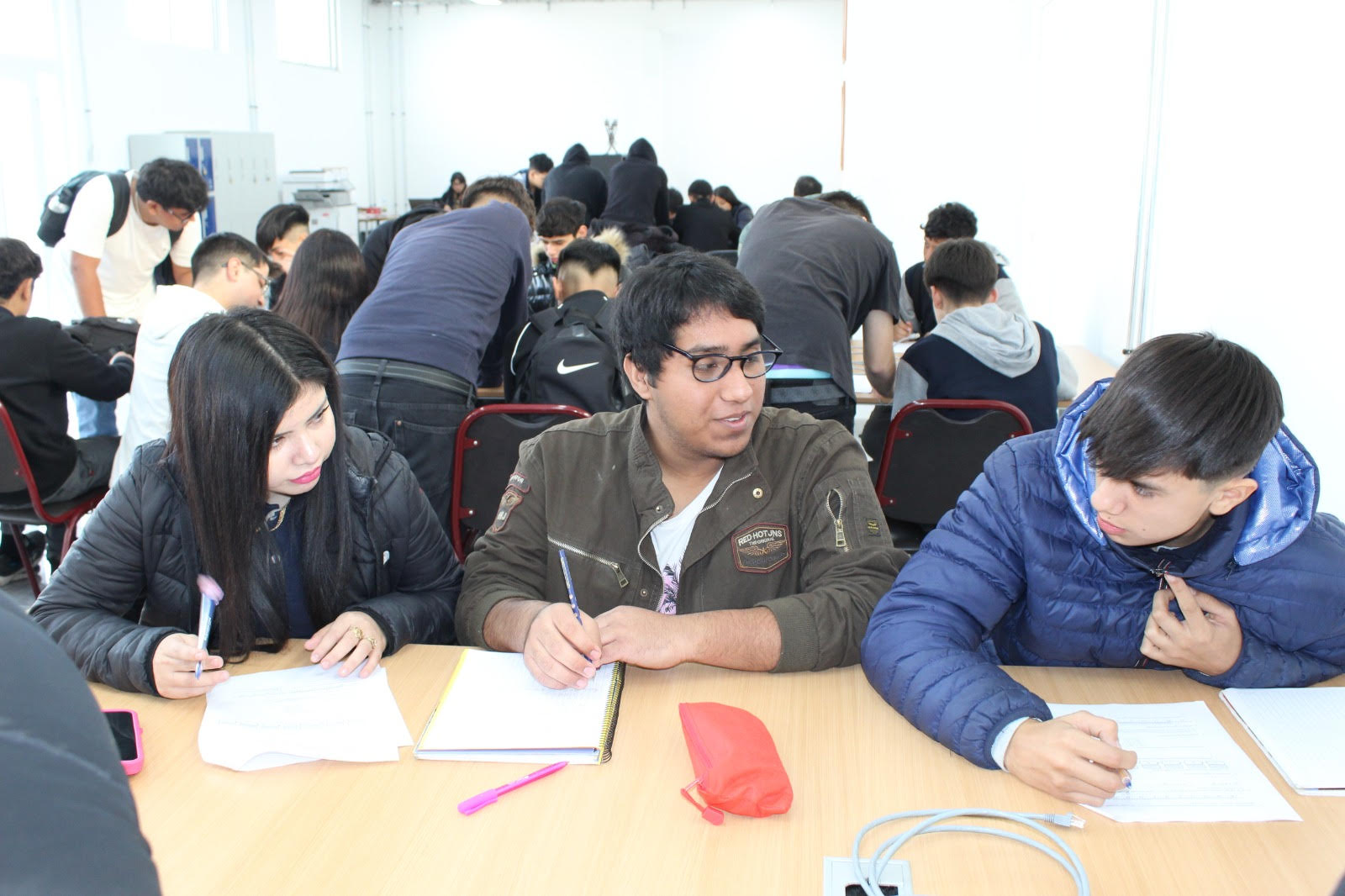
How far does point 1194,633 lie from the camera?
131 centimetres

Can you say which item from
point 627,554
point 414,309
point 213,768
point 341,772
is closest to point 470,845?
point 341,772

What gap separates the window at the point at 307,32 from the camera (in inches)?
381

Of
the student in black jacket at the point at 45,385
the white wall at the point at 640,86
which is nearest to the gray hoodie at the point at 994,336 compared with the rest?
the student in black jacket at the point at 45,385

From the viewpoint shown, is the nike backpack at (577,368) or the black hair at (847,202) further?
the black hair at (847,202)

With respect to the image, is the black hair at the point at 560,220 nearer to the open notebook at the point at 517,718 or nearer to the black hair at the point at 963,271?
the black hair at the point at 963,271

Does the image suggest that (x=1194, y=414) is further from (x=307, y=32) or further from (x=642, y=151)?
(x=307, y=32)

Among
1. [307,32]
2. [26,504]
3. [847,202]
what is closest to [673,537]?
[26,504]

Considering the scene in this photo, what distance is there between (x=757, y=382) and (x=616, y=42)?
11243 millimetres

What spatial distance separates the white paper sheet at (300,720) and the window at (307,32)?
372 inches

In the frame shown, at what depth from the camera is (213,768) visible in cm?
121

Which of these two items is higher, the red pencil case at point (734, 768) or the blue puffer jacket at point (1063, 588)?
the blue puffer jacket at point (1063, 588)

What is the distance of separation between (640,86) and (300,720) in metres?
11.6

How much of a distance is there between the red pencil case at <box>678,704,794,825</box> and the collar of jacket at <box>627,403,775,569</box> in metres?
0.42

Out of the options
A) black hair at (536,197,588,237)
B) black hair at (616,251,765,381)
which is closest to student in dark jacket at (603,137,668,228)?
black hair at (536,197,588,237)
